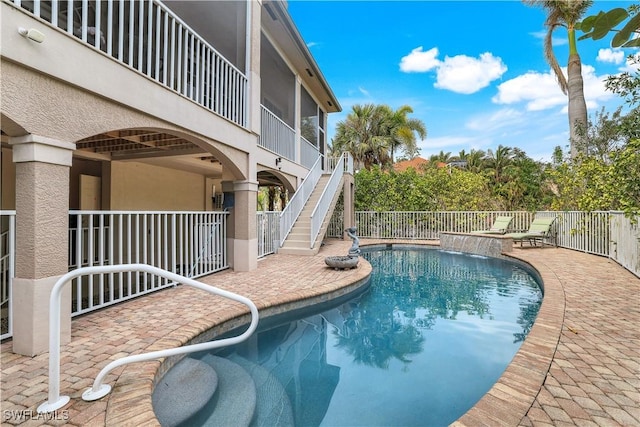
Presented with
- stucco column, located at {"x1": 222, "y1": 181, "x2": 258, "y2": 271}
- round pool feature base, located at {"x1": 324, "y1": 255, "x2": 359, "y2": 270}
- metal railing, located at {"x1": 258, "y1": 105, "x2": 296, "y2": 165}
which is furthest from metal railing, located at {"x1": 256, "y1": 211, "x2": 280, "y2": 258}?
round pool feature base, located at {"x1": 324, "y1": 255, "x2": 359, "y2": 270}

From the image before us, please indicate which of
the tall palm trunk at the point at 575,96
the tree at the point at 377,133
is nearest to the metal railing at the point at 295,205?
the tree at the point at 377,133

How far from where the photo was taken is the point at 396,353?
13.9ft

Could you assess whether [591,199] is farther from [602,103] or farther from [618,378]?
[602,103]

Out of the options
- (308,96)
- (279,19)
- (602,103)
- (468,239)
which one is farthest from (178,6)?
(602,103)

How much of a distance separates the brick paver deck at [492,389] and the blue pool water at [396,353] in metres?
0.57

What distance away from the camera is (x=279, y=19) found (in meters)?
8.91

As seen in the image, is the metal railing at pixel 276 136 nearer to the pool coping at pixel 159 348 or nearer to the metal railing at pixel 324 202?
the metal railing at pixel 324 202

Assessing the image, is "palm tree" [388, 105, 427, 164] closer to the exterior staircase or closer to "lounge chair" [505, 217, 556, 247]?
"lounge chair" [505, 217, 556, 247]

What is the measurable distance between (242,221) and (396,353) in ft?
14.7

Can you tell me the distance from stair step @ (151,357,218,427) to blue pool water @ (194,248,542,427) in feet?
1.92

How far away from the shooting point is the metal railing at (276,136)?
973 cm

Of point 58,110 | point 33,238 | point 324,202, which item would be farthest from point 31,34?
point 324,202

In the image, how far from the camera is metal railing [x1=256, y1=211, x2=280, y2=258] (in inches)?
376

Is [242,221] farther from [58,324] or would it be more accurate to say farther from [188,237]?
[58,324]
